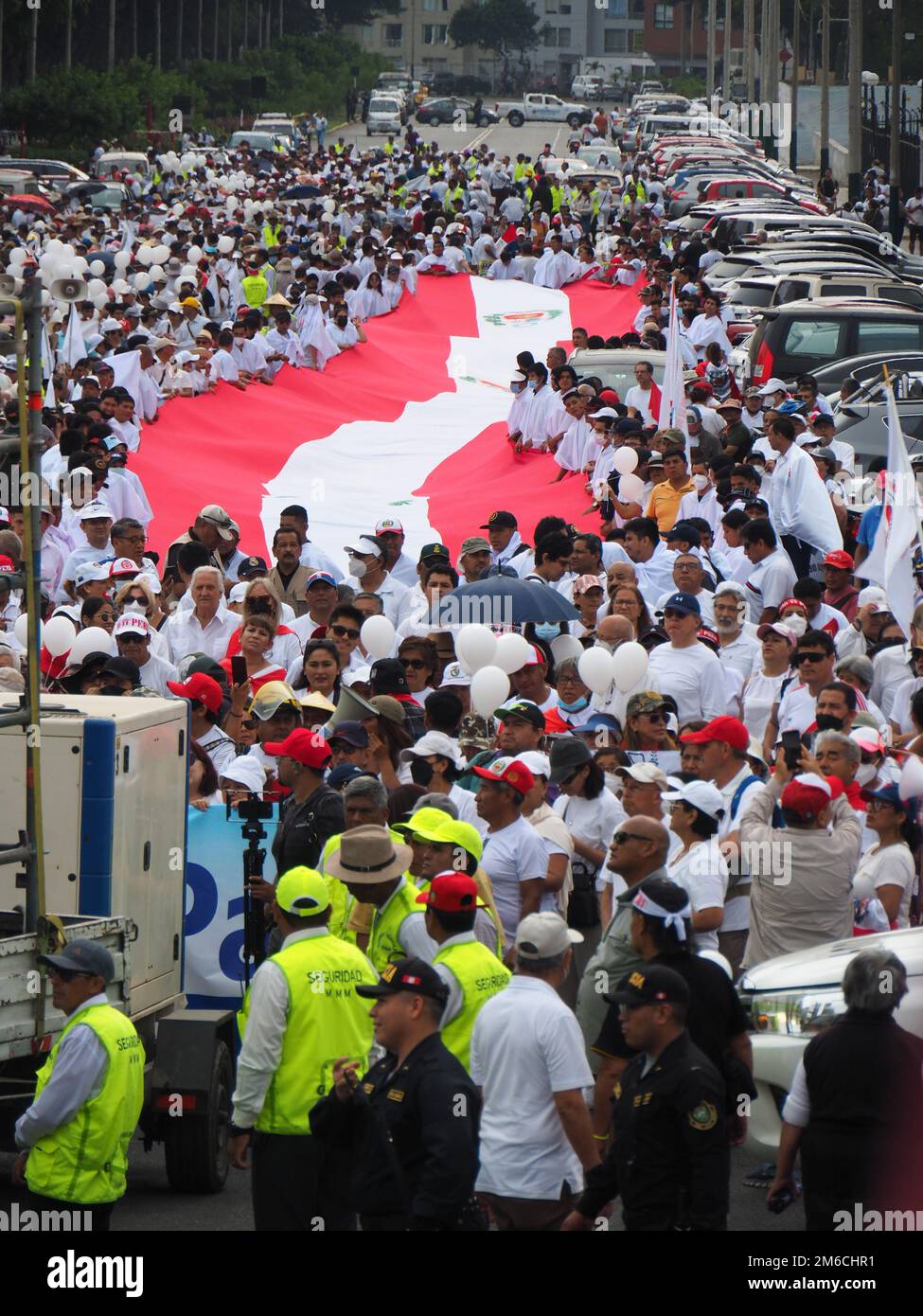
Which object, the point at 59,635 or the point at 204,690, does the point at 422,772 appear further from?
the point at 59,635

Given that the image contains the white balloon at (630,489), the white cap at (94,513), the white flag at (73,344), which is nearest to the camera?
the white cap at (94,513)

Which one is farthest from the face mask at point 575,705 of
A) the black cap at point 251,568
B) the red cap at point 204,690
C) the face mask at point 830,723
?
the black cap at point 251,568

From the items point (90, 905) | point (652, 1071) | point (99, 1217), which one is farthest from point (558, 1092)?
point (90, 905)

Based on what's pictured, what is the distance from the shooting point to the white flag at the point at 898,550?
38.1 ft

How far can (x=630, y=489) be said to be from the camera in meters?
15.8

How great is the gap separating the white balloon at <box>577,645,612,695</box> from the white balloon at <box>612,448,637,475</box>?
5.49 metres

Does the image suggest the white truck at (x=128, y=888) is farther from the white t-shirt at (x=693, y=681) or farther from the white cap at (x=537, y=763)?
the white t-shirt at (x=693, y=681)

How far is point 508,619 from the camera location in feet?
38.7

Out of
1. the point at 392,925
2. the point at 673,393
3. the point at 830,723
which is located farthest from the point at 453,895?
the point at 673,393

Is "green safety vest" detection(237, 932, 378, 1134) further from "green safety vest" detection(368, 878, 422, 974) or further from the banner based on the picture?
the banner

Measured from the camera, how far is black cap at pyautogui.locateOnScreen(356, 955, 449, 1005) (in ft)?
19.8

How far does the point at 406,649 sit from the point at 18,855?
4241 millimetres

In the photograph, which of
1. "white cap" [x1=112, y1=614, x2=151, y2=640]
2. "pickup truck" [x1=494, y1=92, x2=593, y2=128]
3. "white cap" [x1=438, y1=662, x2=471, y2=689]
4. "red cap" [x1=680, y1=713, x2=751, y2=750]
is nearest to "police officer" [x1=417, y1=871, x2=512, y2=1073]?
"red cap" [x1=680, y1=713, x2=751, y2=750]

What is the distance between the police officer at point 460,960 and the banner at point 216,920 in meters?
2.38
